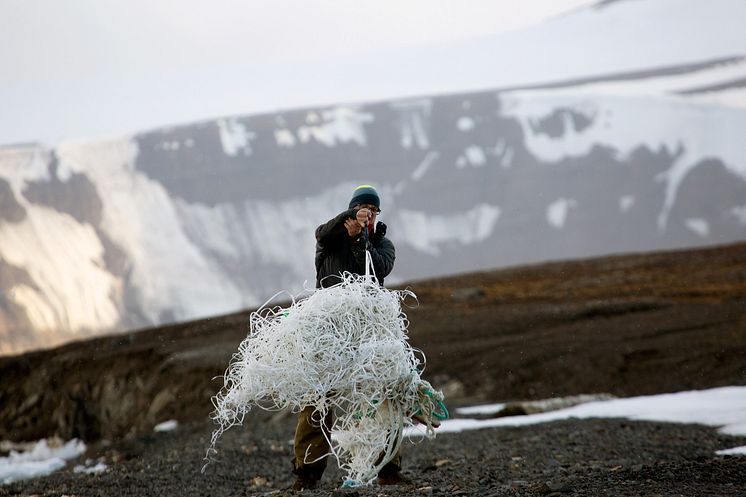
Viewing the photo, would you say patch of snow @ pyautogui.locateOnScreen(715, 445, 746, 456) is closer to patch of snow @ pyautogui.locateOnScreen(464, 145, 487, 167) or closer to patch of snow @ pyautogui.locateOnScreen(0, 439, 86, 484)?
patch of snow @ pyautogui.locateOnScreen(0, 439, 86, 484)

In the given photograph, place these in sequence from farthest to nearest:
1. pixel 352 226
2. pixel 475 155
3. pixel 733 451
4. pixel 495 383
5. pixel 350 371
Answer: pixel 475 155, pixel 495 383, pixel 733 451, pixel 352 226, pixel 350 371

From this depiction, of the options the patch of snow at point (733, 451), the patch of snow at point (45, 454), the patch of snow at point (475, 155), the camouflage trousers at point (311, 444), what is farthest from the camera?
the patch of snow at point (475, 155)

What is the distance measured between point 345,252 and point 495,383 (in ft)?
34.1

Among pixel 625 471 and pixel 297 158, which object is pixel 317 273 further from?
pixel 297 158

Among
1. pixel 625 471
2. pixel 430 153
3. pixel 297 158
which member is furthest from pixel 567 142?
pixel 625 471

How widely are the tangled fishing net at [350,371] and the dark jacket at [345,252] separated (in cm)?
22

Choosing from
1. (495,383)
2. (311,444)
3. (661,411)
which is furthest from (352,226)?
(495,383)

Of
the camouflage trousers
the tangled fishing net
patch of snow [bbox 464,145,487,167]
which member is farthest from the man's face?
patch of snow [bbox 464,145,487,167]

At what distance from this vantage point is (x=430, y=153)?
41500 millimetres

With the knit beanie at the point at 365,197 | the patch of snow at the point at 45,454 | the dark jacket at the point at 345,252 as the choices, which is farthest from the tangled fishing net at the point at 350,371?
the patch of snow at the point at 45,454

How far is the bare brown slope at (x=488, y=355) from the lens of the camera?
15234mm

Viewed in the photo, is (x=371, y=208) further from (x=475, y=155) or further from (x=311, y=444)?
(x=475, y=155)

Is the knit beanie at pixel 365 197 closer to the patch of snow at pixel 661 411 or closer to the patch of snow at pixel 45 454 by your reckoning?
the patch of snow at pixel 661 411

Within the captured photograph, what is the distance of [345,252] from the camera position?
550 cm
